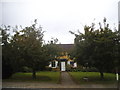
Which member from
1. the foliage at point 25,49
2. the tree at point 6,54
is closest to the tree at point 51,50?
the foliage at point 25,49

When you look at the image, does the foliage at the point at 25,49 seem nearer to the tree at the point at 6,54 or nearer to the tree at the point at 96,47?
the tree at the point at 6,54

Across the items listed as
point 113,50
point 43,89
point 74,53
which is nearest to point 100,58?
point 113,50

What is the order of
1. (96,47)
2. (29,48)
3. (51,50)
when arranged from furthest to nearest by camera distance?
(51,50) → (29,48) → (96,47)

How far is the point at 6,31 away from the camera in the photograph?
17703 mm

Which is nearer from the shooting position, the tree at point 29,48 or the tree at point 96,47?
the tree at point 96,47

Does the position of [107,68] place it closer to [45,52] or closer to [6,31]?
[45,52]

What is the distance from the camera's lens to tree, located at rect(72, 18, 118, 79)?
1574cm

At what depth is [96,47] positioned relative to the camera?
616 inches

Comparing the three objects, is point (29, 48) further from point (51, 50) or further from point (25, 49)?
point (51, 50)

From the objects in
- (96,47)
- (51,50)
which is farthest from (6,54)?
(96,47)

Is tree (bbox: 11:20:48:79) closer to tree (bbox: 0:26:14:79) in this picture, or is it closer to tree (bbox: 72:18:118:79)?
tree (bbox: 0:26:14:79)

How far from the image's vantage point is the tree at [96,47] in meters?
15.7

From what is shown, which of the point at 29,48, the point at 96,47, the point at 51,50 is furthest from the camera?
the point at 51,50

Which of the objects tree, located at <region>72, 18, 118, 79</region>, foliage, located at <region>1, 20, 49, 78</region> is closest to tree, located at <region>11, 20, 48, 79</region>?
foliage, located at <region>1, 20, 49, 78</region>
